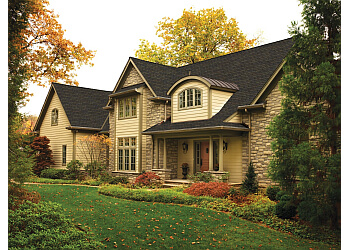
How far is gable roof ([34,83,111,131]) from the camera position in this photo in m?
25.1

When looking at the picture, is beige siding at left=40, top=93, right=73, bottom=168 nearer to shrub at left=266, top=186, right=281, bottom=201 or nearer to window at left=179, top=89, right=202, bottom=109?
window at left=179, top=89, right=202, bottom=109

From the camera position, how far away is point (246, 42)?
32438 mm

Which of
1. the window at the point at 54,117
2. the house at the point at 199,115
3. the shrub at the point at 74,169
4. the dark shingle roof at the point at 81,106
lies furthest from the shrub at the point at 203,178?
the window at the point at 54,117

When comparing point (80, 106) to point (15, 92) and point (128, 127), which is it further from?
point (15, 92)

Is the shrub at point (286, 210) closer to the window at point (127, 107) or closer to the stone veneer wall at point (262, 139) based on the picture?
the stone veneer wall at point (262, 139)

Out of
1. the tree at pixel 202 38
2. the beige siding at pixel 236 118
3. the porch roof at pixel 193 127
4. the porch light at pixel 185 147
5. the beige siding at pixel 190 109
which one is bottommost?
the porch light at pixel 185 147

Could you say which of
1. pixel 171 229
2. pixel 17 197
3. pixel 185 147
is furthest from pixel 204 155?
pixel 17 197

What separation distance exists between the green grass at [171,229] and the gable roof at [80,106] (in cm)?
1440

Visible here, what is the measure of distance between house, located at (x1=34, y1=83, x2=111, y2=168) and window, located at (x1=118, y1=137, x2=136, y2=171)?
11.0ft

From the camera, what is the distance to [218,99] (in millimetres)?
17000

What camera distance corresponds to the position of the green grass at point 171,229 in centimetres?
780

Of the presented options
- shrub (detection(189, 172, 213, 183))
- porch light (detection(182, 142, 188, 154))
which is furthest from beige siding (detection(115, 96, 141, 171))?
shrub (detection(189, 172, 213, 183))

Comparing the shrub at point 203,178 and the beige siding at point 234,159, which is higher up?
the beige siding at point 234,159

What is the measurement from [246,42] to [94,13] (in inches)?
895
